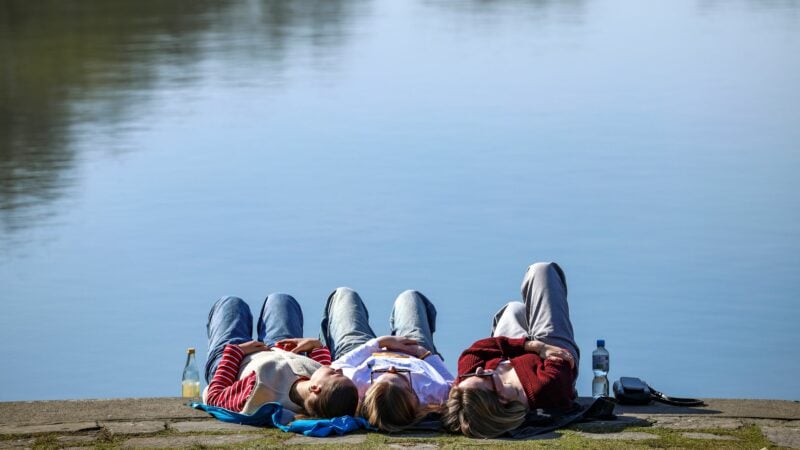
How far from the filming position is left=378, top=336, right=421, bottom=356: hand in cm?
621

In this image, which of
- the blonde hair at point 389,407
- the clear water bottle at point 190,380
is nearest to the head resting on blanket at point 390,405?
the blonde hair at point 389,407

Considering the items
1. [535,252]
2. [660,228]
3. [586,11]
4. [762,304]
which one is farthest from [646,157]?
[586,11]

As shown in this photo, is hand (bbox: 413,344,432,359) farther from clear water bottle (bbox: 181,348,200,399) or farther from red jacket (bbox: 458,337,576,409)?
clear water bottle (bbox: 181,348,200,399)

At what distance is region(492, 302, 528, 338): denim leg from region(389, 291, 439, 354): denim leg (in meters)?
0.34

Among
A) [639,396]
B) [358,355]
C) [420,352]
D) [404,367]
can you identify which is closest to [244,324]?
[358,355]

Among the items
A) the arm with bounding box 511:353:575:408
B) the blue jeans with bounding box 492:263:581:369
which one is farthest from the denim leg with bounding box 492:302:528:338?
the arm with bounding box 511:353:575:408

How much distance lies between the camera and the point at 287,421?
5789 mm

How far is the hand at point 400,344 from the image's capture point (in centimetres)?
621

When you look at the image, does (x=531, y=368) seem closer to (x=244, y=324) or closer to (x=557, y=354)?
(x=557, y=354)

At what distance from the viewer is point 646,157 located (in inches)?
524

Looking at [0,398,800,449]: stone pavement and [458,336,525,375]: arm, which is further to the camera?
[458,336,525,375]: arm

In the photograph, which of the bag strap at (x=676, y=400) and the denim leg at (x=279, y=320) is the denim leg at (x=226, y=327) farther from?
the bag strap at (x=676, y=400)

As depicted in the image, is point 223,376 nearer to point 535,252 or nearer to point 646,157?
point 535,252

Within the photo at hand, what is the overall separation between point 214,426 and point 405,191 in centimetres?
652
